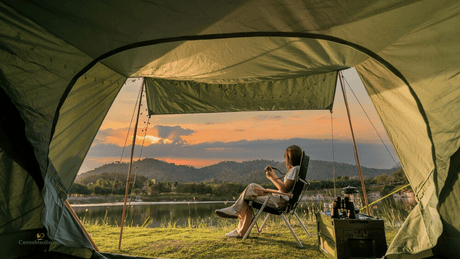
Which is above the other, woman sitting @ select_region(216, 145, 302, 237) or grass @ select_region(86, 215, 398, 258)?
woman sitting @ select_region(216, 145, 302, 237)

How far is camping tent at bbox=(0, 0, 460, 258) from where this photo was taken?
5.49 feet

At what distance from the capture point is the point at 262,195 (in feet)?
10.3

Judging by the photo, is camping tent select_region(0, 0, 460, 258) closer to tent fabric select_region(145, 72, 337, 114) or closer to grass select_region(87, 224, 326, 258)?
grass select_region(87, 224, 326, 258)

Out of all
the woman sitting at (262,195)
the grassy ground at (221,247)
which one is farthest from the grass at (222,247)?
the woman sitting at (262,195)

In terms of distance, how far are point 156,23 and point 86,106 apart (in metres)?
1.22

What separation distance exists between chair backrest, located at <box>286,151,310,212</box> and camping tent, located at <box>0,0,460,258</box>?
2.95ft

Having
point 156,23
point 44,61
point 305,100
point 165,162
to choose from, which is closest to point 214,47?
point 156,23

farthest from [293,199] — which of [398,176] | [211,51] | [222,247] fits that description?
[398,176]

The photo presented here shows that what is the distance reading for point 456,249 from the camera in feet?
5.71

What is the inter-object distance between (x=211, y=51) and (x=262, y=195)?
6.10 feet

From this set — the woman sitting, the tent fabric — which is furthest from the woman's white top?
the tent fabric

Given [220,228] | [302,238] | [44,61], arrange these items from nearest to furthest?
[44,61], [302,238], [220,228]

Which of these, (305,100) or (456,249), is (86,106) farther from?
(456,249)

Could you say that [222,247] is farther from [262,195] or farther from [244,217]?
[262,195]
